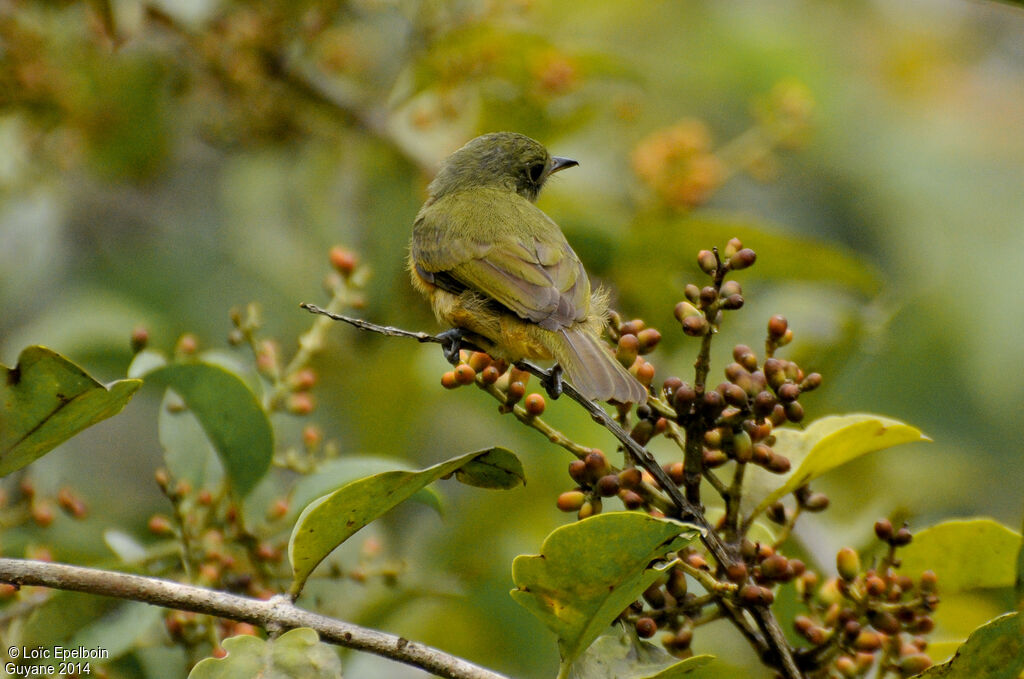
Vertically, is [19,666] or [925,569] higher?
[19,666]

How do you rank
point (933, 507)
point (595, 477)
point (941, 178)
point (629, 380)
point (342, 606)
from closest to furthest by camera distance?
point (595, 477) → point (629, 380) → point (342, 606) → point (933, 507) → point (941, 178)

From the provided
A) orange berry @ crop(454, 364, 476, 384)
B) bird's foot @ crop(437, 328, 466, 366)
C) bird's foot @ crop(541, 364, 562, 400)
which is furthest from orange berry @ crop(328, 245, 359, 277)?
orange berry @ crop(454, 364, 476, 384)

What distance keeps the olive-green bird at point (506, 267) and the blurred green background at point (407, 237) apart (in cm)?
29

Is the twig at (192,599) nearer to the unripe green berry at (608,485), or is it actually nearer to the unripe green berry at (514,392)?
the unripe green berry at (608,485)

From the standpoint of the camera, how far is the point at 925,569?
7.47ft

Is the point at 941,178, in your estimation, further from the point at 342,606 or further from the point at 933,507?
the point at 342,606

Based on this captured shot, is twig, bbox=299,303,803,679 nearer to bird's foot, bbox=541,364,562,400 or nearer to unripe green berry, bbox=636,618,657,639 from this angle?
unripe green berry, bbox=636,618,657,639

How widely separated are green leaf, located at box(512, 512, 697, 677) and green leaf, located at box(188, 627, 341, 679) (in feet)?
1.07

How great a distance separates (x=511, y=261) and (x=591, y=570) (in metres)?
1.47

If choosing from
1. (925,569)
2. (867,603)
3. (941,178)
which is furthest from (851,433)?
(941,178)

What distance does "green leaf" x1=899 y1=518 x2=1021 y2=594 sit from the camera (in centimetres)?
219

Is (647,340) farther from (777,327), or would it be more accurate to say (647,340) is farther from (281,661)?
(281,661)

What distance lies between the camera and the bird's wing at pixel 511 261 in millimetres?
2865

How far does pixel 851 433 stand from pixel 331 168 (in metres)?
3.01
